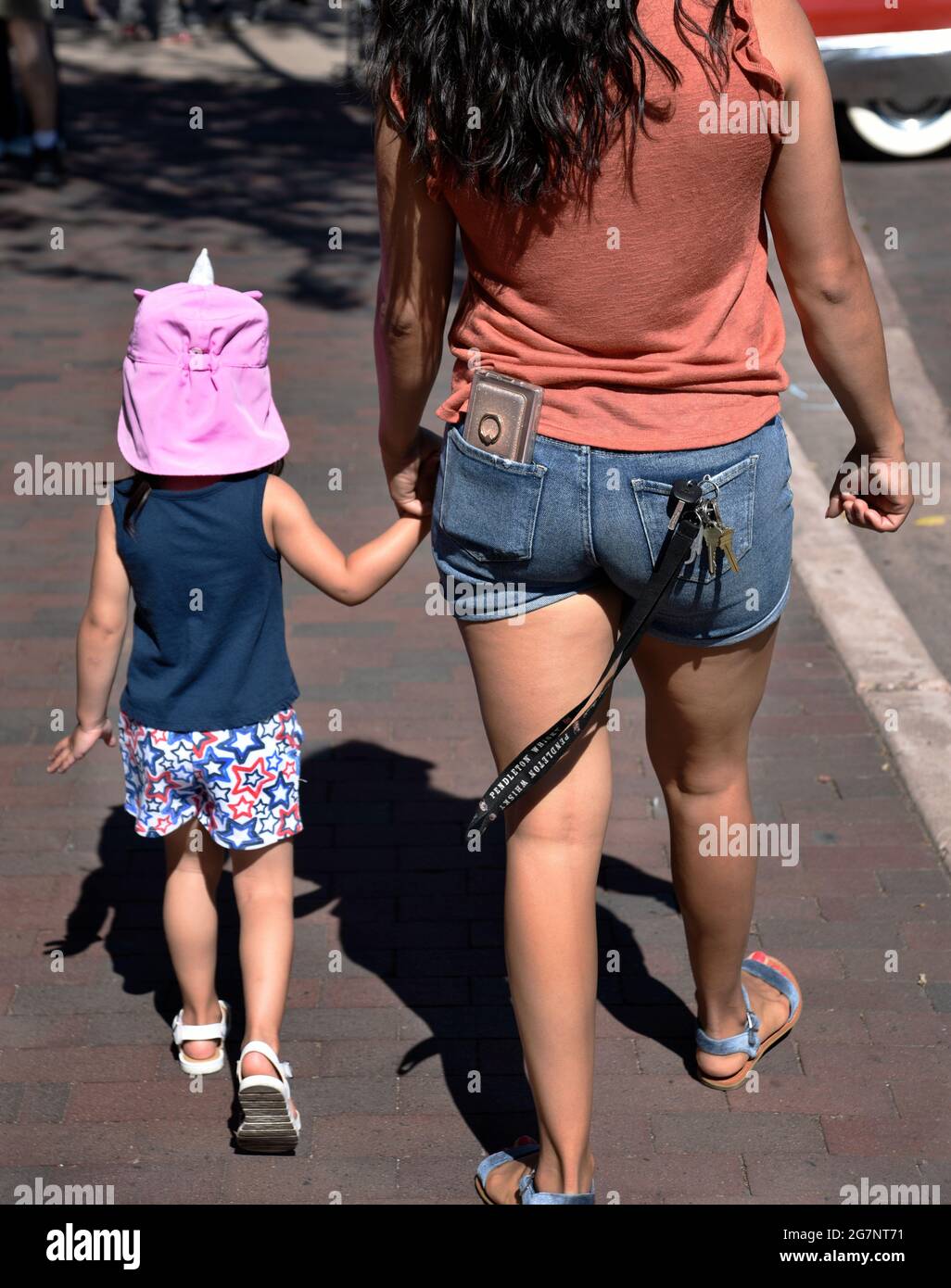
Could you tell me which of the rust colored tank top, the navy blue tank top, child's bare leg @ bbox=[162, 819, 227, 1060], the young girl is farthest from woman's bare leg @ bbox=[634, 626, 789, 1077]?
child's bare leg @ bbox=[162, 819, 227, 1060]

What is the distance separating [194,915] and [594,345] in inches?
53.6

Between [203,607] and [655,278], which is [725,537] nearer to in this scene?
[655,278]

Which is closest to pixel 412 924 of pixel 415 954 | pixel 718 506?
pixel 415 954

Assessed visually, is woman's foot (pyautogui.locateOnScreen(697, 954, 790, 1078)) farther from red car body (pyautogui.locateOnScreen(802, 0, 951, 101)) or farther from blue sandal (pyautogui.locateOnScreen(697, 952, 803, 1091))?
red car body (pyautogui.locateOnScreen(802, 0, 951, 101))

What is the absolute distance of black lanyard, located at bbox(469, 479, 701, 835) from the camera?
2277 mm

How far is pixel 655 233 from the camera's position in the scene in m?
2.16

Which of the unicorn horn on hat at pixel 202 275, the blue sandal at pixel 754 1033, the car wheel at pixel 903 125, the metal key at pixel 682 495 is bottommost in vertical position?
the car wheel at pixel 903 125

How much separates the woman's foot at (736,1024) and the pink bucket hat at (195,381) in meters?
1.28

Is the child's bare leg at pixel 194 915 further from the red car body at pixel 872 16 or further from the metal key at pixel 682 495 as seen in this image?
the red car body at pixel 872 16

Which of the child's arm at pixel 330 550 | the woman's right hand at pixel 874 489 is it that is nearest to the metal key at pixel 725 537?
the woman's right hand at pixel 874 489

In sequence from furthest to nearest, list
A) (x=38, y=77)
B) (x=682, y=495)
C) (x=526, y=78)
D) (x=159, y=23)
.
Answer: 1. (x=159, y=23)
2. (x=38, y=77)
3. (x=682, y=495)
4. (x=526, y=78)

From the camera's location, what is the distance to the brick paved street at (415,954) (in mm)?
2844

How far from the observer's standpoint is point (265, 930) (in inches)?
118

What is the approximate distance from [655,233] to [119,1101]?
1.84 m
